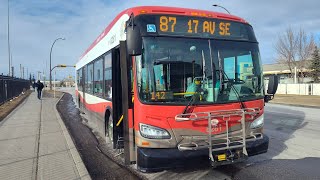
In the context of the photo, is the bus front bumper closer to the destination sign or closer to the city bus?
the city bus

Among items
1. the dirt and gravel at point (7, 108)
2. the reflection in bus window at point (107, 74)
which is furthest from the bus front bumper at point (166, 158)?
the dirt and gravel at point (7, 108)

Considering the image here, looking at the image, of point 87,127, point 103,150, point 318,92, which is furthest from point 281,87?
point 103,150

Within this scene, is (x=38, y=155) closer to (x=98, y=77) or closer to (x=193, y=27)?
(x=98, y=77)

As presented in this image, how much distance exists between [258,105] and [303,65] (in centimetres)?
5600

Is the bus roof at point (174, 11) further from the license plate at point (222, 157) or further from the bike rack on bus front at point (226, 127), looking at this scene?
the license plate at point (222, 157)

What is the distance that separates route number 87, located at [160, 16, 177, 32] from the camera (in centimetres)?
567

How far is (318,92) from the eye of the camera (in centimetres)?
4162

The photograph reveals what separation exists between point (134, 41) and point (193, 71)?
1.19 metres

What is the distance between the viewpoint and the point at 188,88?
5.65 m

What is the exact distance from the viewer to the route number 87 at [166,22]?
5671 mm

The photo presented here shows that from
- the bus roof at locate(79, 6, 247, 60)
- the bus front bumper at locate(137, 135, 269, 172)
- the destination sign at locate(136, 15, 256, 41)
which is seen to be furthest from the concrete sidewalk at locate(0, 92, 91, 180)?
the bus roof at locate(79, 6, 247, 60)

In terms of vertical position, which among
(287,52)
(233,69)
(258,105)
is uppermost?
(287,52)

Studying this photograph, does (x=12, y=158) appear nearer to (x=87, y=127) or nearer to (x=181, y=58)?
(x=181, y=58)

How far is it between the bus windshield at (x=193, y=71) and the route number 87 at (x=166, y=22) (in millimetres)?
194
